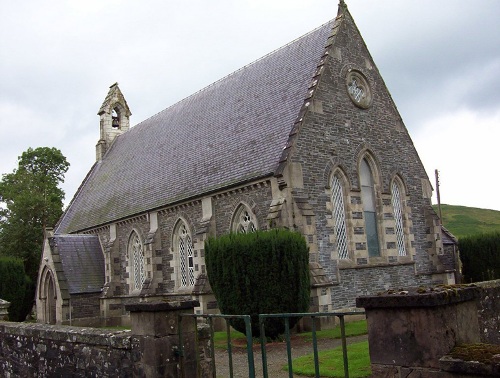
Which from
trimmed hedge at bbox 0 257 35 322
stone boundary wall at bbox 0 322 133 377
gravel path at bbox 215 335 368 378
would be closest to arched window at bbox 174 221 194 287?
gravel path at bbox 215 335 368 378

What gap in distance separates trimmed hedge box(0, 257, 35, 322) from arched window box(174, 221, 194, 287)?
1262cm

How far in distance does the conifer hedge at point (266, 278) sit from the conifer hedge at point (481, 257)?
15.8 m

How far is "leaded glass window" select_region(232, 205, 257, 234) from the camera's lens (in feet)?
60.3

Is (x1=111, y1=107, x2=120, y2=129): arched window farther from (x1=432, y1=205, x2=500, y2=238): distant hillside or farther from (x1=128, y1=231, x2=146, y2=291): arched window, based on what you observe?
(x1=432, y1=205, x2=500, y2=238): distant hillside

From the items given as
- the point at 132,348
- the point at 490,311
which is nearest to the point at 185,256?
the point at 490,311

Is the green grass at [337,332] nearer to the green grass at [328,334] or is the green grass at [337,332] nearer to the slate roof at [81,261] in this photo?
the green grass at [328,334]

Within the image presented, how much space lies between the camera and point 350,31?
67.2 ft

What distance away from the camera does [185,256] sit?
22.3m

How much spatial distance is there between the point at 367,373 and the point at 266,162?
32.4 ft

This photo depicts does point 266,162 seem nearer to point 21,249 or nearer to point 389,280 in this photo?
point 389,280

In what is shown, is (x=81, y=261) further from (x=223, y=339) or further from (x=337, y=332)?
(x=337, y=332)

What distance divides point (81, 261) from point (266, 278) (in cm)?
1658

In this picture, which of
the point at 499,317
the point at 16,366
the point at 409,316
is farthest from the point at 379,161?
the point at 409,316

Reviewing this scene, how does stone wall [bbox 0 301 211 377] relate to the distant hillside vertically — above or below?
below
